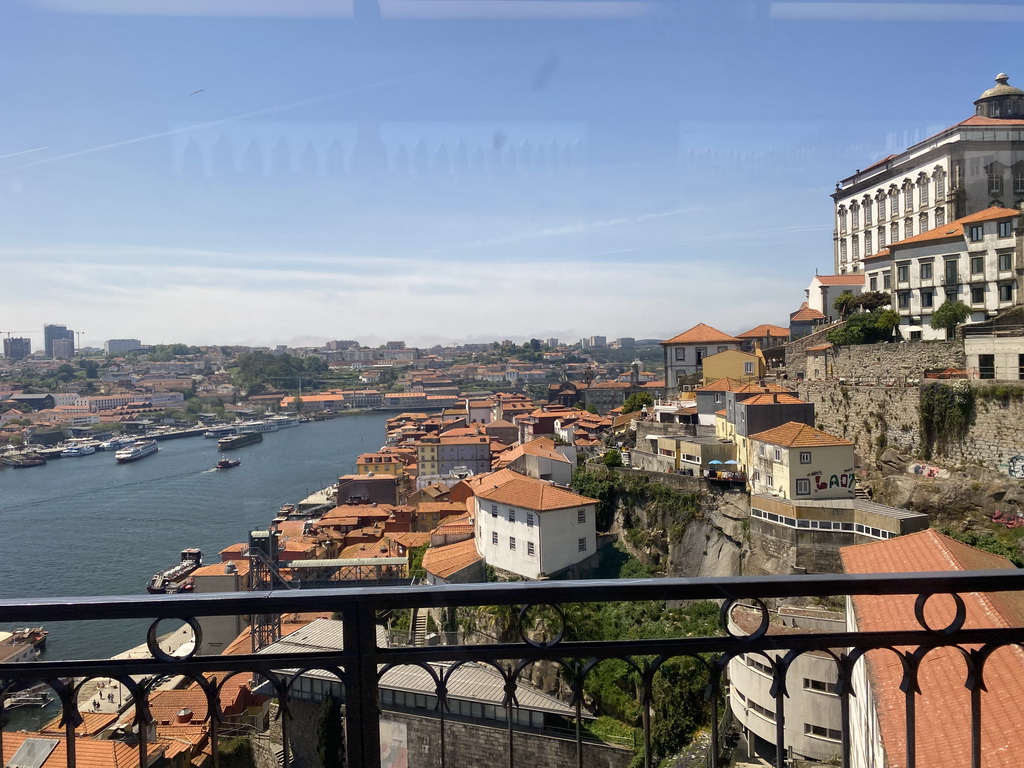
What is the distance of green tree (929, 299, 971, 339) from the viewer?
13539mm

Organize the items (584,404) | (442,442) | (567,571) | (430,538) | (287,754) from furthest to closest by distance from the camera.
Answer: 1. (584,404)
2. (442,442)
3. (430,538)
4. (567,571)
5. (287,754)

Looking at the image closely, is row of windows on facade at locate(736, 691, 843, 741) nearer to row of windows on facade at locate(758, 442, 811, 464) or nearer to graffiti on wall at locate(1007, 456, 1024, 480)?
row of windows on facade at locate(758, 442, 811, 464)

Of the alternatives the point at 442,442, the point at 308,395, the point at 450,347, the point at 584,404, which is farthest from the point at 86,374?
the point at 450,347

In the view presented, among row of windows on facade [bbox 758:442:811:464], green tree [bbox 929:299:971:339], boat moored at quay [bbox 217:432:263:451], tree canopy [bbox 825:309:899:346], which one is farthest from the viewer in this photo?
boat moored at quay [bbox 217:432:263:451]

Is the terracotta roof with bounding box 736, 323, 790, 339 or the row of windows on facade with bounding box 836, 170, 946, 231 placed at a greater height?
the row of windows on facade with bounding box 836, 170, 946, 231

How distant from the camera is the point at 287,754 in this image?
1149 mm

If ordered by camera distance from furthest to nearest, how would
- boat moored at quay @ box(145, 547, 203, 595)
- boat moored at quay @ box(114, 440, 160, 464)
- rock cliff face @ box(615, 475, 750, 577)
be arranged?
1. boat moored at quay @ box(114, 440, 160, 464)
2. boat moored at quay @ box(145, 547, 203, 595)
3. rock cliff face @ box(615, 475, 750, 577)

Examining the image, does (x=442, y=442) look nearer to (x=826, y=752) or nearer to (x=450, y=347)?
(x=826, y=752)

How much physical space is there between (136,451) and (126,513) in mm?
14405

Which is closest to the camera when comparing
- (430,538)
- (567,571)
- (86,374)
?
(567,571)

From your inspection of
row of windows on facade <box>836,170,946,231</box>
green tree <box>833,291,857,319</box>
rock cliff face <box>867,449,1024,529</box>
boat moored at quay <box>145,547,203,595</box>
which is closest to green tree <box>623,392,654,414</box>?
green tree <box>833,291,857,319</box>

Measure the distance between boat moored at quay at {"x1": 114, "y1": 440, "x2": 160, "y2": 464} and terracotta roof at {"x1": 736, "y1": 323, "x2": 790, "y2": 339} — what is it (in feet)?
98.5

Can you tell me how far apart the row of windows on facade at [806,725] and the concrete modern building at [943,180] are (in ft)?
51.6

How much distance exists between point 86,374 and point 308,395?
1906 centimetres
